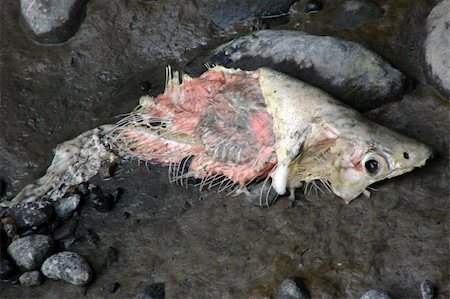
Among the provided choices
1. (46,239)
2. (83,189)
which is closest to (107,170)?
(83,189)

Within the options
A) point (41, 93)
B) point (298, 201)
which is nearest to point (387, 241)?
point (298, 201)

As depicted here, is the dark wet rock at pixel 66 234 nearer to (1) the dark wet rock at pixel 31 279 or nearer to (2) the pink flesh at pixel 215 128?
(1) the dark wet rock at pixel 31 279

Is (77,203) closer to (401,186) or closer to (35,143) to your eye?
(35,143)

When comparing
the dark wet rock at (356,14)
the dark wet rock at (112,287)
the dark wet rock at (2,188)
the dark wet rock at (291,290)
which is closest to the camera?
the dark wet rock at (291,290)

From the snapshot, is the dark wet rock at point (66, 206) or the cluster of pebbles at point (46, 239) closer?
the cluster of pebbles at point (46, 239)

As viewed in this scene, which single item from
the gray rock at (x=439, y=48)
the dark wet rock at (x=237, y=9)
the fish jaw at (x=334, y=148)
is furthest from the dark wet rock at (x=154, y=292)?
the dark wet rock at (x=237, y=9)

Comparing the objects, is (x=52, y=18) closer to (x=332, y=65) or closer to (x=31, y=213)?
(x=31, y=213)
